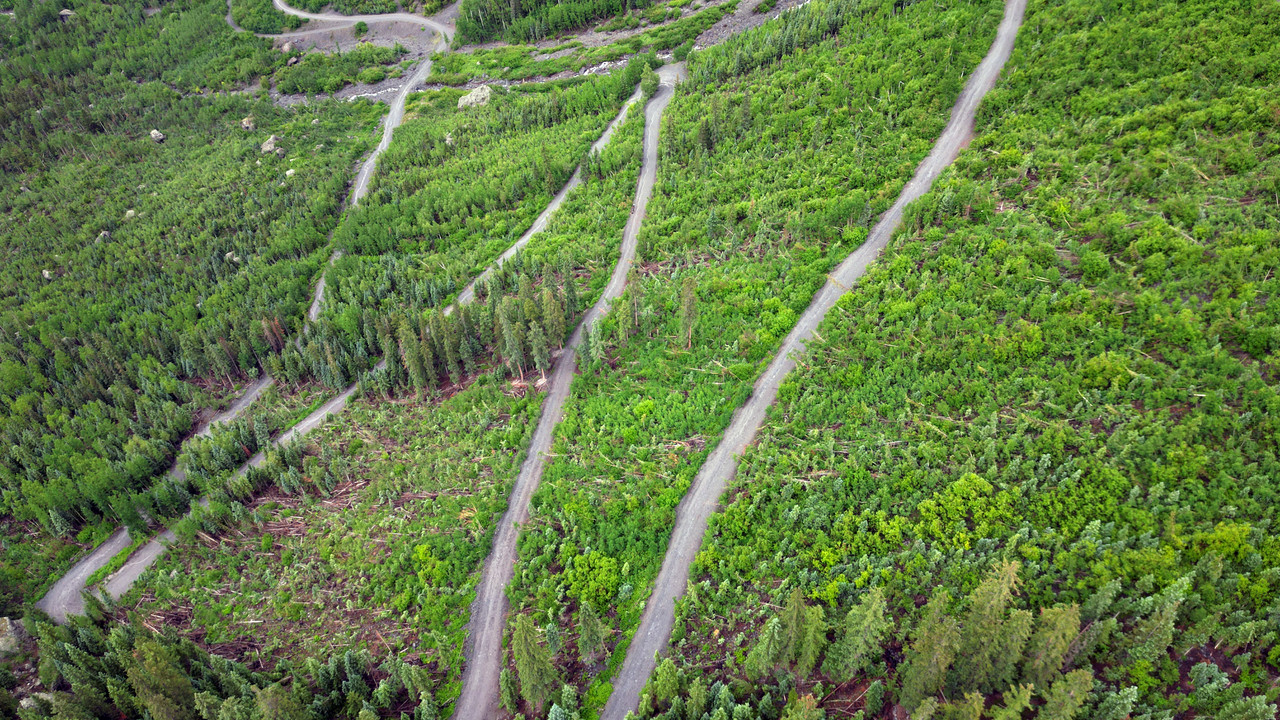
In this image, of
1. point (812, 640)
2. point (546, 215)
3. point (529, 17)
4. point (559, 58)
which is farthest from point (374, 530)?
point (529, 17)

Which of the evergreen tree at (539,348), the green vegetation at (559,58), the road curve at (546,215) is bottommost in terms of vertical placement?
the evergreen tree at (539,348)

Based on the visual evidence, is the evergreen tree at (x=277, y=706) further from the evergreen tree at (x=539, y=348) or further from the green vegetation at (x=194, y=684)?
the evergreen tree at (x=539, y=348)

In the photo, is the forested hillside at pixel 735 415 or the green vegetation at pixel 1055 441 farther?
the forested hillside at pixel 735 415

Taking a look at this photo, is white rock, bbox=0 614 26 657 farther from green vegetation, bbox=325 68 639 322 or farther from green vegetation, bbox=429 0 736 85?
green vegetation, bbox=429 0 736 85

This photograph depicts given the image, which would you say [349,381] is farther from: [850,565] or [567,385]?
[850,565]

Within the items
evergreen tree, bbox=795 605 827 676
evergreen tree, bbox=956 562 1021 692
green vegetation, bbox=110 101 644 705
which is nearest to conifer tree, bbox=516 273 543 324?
green vegetation, bbox=110 101 644 705

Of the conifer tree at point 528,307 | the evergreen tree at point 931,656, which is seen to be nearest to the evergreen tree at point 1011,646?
the evergreen tree at point 931,656
